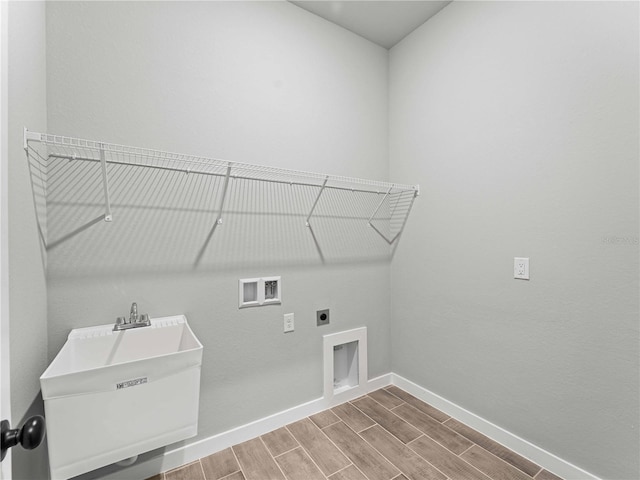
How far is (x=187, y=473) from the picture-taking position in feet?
5.22

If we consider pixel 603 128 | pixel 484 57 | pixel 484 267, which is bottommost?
pixel 484 267

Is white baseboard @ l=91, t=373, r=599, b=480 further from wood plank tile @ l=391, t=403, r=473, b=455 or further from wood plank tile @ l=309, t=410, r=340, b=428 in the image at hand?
wood plank tile @ l=391, t=403, r=473, b=455

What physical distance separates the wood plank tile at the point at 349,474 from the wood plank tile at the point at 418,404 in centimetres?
73

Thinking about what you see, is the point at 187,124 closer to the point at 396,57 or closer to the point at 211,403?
the point at 211,403

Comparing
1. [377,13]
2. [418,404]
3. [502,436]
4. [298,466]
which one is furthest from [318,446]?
[377,13]

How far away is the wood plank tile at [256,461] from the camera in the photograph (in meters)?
1.58

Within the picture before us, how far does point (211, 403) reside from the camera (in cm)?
173

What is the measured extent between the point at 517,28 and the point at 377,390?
2522 millimetres

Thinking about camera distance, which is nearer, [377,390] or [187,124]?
[187,124]

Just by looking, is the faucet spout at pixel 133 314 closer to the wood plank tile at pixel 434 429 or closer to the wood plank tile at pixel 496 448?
the wood plank tile at pixel 434 429

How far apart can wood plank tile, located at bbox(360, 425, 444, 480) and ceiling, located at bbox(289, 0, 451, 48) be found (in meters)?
2.74

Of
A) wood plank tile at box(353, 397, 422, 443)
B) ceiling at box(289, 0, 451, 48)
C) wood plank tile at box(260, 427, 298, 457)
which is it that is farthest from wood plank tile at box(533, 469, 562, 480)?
ceiling at box(289, 0, 451, 48)

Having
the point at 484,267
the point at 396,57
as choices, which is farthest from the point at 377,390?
the point at 396,57

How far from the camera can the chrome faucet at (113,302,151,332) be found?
4.73ft
